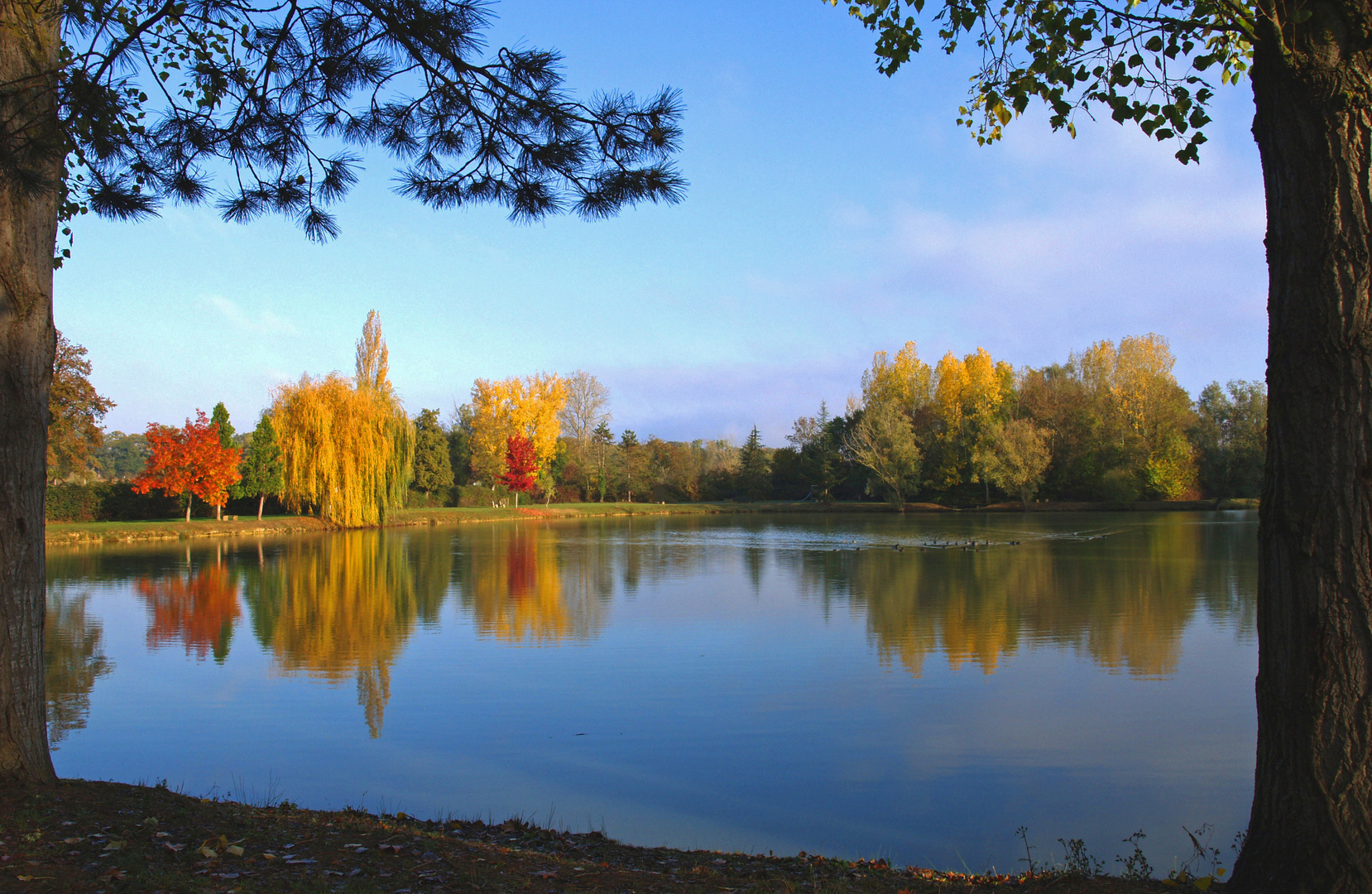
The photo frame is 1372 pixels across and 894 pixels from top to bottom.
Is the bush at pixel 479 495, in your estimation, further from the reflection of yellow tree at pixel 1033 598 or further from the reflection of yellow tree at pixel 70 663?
the reflection of yellow tree at pixel 70 663

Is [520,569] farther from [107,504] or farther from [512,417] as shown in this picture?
[512,417]

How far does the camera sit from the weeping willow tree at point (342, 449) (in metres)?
28.8

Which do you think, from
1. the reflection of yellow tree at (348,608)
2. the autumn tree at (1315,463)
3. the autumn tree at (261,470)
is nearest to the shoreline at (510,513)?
the autumn tree at (261,470)

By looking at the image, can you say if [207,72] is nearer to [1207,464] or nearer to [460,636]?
[460,636]

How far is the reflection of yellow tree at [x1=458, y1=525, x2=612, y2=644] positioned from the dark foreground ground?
633cm

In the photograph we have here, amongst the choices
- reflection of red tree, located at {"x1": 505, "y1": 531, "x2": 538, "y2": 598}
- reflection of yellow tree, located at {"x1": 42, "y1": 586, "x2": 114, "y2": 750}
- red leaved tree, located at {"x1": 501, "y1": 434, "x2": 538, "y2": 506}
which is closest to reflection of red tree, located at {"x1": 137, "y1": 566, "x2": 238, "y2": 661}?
reflection of yellow tree, located at {"x1": 42, "y1": 586, "x2": 114, "y2": 750}

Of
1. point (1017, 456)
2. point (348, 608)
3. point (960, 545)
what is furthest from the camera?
point (1017, 456)

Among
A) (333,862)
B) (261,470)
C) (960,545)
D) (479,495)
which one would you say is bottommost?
(960,545)

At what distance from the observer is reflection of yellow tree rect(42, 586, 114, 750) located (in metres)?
6.73

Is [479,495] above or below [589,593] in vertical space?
above

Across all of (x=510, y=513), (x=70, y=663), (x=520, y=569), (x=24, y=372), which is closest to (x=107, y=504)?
(x=510, y=513)

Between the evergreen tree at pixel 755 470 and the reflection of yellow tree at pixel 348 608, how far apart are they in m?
36.2

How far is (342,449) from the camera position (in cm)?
2945

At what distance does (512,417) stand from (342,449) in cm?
1980
